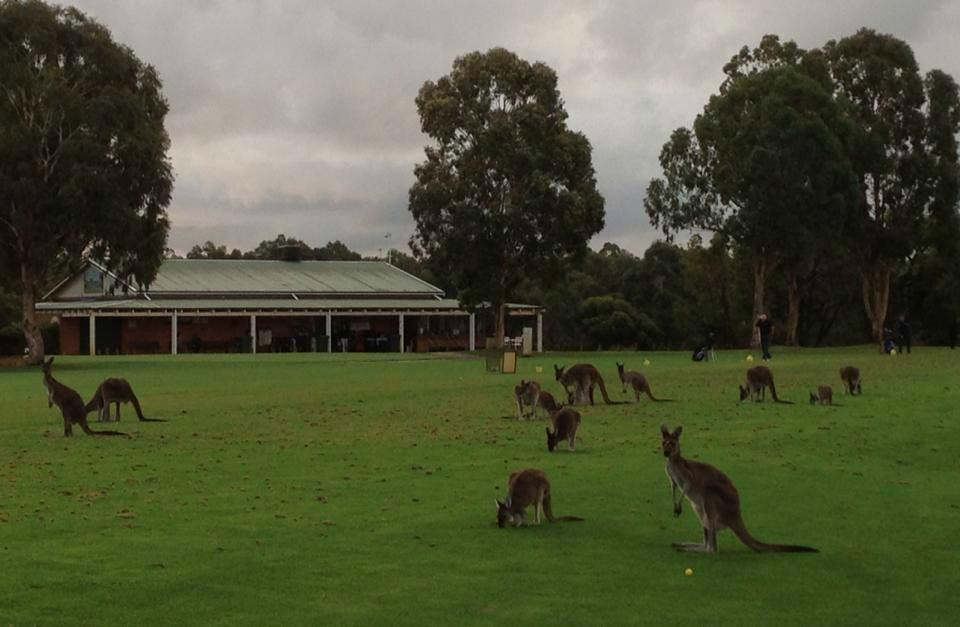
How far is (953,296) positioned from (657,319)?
73.9ft

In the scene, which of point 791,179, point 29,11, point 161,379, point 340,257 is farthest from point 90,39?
point 340,257

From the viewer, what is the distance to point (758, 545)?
1023cm

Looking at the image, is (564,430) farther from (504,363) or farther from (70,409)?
(504,363)

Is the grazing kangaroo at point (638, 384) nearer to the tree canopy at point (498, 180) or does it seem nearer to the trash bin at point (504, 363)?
the trash bin at point (504, 363)

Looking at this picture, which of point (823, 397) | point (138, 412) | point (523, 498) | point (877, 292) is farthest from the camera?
point (877, 292)

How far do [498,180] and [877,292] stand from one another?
2496cm

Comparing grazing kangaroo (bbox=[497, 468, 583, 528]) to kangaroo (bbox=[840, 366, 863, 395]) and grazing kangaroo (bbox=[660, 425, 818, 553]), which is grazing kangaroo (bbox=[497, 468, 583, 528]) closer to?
grazing kangaroo (bbox=[660, 425, 818, 553])

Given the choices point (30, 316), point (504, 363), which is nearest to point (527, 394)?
point (504, 363)

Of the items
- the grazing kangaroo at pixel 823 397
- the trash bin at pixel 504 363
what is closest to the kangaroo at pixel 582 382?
the grazing kangaroo at pixel 823 397

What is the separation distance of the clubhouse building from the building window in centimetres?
7

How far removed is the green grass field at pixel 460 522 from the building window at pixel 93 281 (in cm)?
6419

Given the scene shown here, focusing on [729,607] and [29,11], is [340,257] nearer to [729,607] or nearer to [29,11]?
[29,11]

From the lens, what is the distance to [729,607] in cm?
878

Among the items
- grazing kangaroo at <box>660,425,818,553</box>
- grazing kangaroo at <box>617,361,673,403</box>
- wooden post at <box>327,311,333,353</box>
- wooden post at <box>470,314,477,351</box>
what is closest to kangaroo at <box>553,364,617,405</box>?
grazing kangaroo at <box>617,361,673,403</box>
